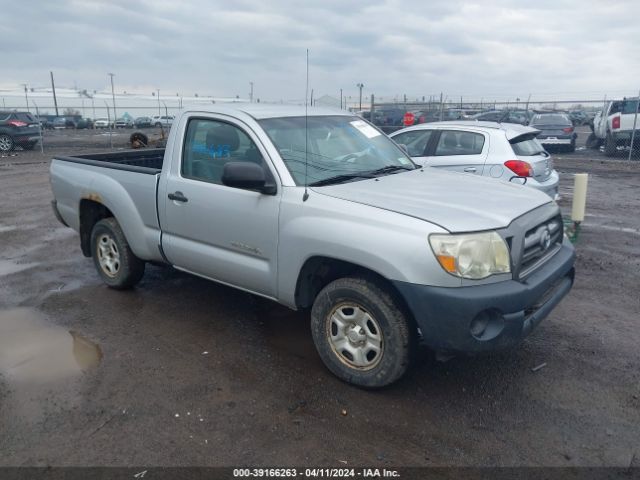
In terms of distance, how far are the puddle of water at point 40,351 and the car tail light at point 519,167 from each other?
18.6 ft

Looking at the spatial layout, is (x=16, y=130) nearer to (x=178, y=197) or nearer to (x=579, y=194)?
(x=178, y=197)

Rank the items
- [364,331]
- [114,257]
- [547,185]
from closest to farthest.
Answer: [364,331] < [114,257] < [547,185]

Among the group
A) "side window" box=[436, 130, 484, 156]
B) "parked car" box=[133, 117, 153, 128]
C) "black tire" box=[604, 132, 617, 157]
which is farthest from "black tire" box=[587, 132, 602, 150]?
"parked car" box=[133, 117, 153, 128]

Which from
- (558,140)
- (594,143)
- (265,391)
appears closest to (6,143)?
(558,140)

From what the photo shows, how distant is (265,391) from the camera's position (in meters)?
3.72

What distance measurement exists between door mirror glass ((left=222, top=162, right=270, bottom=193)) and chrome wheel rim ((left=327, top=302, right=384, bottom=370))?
105 cm

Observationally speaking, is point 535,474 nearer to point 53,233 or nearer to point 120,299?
point 120,299

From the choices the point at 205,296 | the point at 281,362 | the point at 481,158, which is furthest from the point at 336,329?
the point at 481,158

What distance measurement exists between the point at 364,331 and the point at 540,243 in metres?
1.35

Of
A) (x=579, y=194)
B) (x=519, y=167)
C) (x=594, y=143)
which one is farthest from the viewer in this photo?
(x=594, y=143)

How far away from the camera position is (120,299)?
550 centimetres

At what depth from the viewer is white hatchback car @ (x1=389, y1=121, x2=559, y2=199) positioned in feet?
24.6

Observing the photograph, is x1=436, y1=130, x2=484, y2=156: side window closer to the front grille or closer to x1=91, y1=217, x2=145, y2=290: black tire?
the front grille

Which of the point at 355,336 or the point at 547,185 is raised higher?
the point at 547,185
